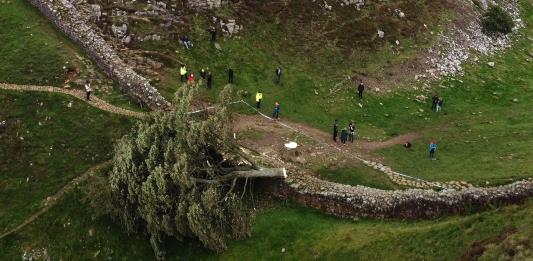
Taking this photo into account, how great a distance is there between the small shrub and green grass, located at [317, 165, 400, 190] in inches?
1599

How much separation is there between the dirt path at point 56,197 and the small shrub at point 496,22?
5714 cm

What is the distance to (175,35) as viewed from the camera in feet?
233

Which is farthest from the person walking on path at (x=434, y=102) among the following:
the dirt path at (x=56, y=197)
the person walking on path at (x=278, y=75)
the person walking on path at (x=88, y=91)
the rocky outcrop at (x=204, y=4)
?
the person walking on path at (x=88, y=91)

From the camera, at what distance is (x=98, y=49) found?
6694 cm

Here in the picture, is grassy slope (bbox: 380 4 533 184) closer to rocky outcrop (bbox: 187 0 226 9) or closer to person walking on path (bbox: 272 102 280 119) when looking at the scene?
person walking on path (bbox: 272 102 280 119)

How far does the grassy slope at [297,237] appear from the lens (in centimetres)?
4144

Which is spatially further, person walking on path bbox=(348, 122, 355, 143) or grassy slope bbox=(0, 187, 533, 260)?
person walking on path bbox=(348, 122, 355, 143)

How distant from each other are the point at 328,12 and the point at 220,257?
40.2 metres

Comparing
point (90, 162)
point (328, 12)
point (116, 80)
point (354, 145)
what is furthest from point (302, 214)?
point (328, 12)

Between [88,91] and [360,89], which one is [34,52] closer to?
[88,91]

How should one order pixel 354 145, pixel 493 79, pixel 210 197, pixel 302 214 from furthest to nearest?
pixel 493 79
pixel 354 145
pixel 302 214
pixel 210 197

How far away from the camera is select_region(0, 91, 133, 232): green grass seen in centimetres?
5559

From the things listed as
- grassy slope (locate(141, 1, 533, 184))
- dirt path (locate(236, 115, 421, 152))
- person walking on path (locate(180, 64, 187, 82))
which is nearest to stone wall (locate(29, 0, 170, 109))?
grassy slope (locate(141, 1, 533, 184))

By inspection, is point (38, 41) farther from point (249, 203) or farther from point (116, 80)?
point (249, 203)
